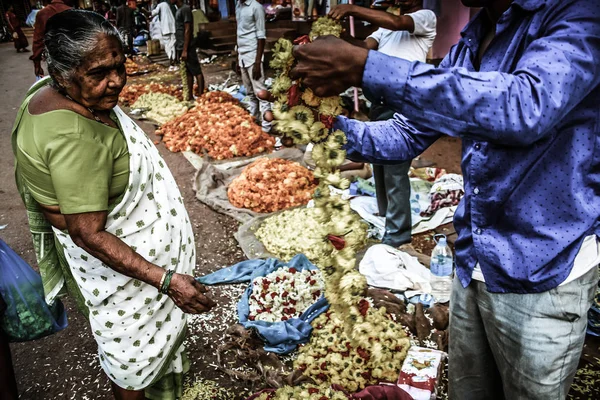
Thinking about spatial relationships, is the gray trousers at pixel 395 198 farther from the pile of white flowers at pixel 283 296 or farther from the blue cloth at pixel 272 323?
the pile of white flowers at pixel 283 296

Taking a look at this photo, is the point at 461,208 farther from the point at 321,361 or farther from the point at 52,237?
the point at 52,237

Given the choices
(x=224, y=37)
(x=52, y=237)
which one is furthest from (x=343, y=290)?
(x=224, y=37)

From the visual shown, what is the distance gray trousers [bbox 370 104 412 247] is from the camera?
4.23 m

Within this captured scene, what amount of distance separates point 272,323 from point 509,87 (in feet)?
9.04

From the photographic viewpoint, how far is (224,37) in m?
16.1

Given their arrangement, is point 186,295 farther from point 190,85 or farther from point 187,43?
point 190,85

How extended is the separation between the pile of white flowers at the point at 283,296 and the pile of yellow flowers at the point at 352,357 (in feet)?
1.98

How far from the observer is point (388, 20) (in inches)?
150

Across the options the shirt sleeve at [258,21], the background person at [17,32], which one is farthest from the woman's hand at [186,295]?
the background person at [17,32]

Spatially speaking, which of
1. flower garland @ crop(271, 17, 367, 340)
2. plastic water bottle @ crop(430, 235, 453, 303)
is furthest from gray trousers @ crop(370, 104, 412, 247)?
flower garland @ crop(271, 17, 367, 340)

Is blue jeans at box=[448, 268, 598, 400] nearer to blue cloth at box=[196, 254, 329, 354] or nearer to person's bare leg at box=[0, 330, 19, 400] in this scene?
blue cloth at box=[196, 254, 329, 354]

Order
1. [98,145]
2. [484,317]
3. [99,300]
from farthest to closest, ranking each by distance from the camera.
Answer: [99,300]
[98,145]
[484,317]

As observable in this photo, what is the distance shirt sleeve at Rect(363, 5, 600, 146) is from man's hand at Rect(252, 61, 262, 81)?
6712mm

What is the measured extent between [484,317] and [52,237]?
217 centimetres
